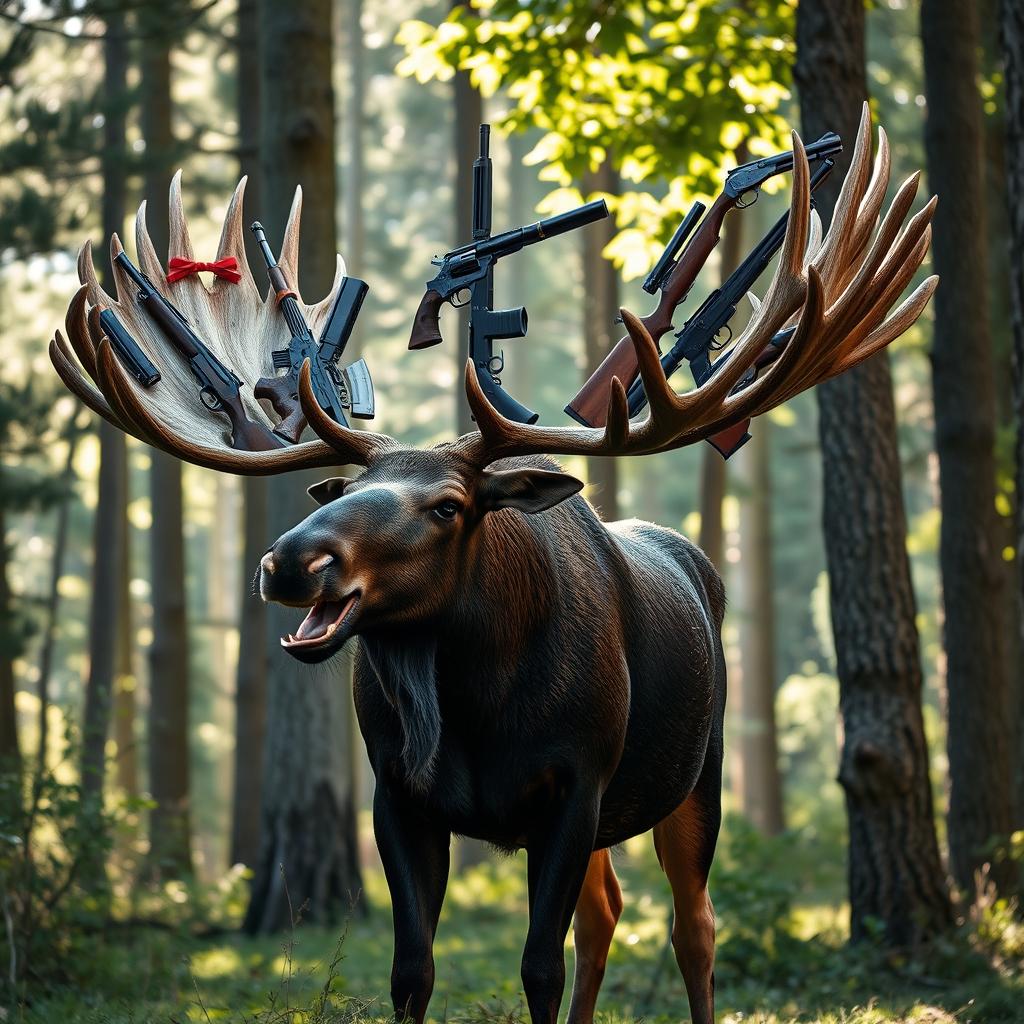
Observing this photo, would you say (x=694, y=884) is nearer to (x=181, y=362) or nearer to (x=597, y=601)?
(x=597, y=601)

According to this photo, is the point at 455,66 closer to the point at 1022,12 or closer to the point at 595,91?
the point at 595,91

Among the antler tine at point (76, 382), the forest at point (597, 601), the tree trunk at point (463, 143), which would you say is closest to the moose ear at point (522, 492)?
the forest at point (597, 601)

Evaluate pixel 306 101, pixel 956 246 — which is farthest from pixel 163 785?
pixel 956 246

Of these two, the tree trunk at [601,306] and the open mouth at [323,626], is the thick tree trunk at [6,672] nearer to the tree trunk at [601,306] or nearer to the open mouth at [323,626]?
the tree trunk at [601,306]

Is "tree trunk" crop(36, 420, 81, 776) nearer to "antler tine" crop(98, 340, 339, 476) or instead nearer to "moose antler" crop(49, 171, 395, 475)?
"moose antler" crop(49, 171, 395, 475)

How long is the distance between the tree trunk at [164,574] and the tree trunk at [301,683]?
14.2ft

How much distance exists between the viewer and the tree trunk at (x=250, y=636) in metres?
15.5

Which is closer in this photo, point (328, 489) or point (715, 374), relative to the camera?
point (715, 374)

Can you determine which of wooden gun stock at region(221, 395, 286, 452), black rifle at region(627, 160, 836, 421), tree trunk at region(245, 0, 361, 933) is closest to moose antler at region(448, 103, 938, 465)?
black rifle at region(627, 160, 836, 421)

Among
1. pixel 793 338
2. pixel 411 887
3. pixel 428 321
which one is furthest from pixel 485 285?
pixel 411 887

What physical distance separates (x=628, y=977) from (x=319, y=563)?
5.33 meters

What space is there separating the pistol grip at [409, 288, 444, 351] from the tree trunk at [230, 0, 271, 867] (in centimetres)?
897

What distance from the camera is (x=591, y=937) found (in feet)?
20.4

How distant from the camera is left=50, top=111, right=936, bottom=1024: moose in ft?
15.5
